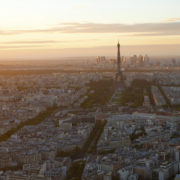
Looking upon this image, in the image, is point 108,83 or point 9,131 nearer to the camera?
point 9,131

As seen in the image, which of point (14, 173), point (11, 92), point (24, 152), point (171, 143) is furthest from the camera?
point (11, 92)

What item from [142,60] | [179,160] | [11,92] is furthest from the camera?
[142,60]

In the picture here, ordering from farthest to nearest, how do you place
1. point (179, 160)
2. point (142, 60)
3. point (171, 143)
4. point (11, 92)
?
point (142, 60) < point (11, 92) < point (171, 143) < point (179, 160)

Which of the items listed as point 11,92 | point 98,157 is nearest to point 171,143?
point 98,157

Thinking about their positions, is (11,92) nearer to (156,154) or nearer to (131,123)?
(131,123)

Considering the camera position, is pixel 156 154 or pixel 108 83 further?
pixel 108 83

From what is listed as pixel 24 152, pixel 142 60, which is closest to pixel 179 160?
pixel 24 152

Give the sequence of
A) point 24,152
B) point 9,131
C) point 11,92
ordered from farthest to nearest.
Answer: point 11,92 < point 9,131 < point 24,152

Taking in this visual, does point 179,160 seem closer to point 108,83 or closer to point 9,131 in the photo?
point 9,131
